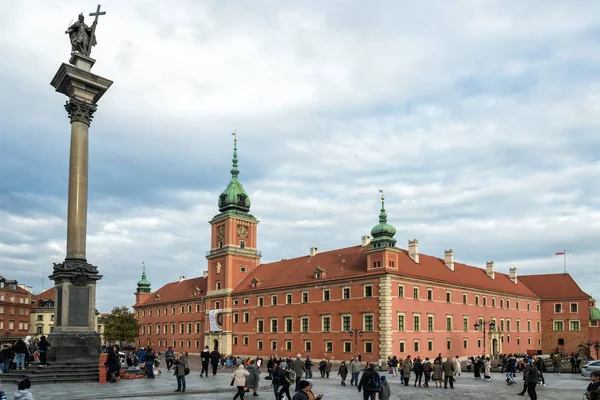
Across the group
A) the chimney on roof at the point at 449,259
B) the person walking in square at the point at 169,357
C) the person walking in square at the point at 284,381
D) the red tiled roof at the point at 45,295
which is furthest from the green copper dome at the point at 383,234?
the red tiled roof at the point at 45,295

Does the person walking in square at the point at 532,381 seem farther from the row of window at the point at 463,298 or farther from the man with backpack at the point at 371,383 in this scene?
the row of window at the point at 463,298

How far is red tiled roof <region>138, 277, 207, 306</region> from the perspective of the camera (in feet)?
285

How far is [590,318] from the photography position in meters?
78.9

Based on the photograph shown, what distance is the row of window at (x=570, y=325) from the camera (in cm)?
7800

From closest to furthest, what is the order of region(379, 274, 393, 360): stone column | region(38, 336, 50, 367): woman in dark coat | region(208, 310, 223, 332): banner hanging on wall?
region(38, 336, 50, 367): woman in dark coat, region(379, 274, 393, 360): stone column, region(208, 310, 223, 332): banner hanging on wall

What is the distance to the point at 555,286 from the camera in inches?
3282

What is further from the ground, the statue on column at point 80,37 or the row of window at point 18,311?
the statue on column at point 80,37

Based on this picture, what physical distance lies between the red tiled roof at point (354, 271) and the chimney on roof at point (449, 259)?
560 mm

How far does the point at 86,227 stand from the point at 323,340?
4009 cm

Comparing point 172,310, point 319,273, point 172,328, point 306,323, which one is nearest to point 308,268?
point 319,273

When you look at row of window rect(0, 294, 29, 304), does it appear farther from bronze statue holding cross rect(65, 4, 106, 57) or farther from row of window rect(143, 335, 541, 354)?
bronze statue holding cross rect(65, 4, 106, 57)

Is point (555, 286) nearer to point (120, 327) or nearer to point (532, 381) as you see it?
point (120, 327)

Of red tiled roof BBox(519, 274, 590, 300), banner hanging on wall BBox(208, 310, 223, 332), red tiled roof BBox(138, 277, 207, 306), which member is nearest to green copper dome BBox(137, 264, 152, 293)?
red tiled roof BBox(138, 277, 207, 306)

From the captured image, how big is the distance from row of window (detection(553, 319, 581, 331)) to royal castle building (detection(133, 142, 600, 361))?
14 cm
